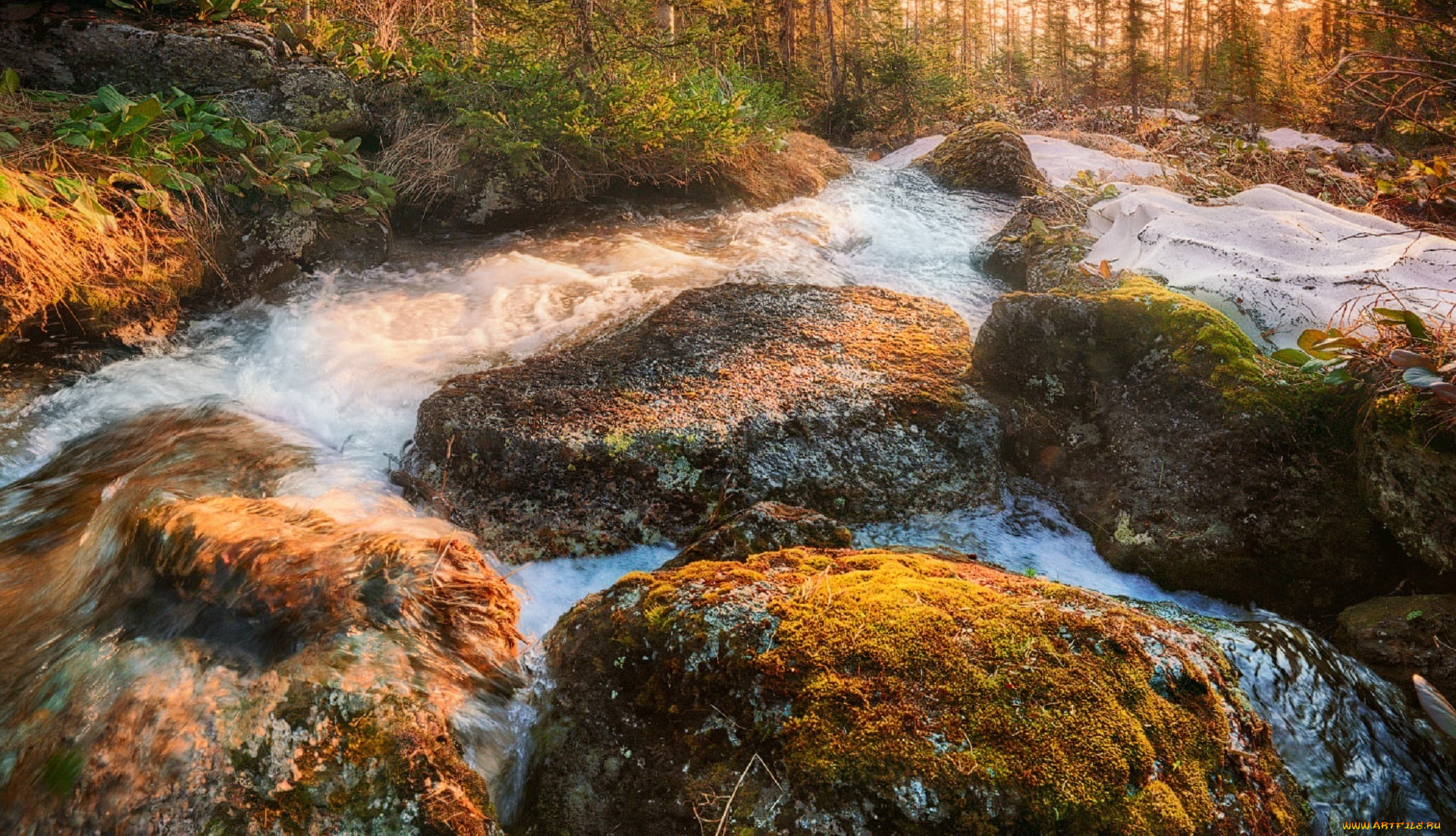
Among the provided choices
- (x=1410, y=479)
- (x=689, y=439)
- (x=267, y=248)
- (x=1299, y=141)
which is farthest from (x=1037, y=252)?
(x=1299, y=141)

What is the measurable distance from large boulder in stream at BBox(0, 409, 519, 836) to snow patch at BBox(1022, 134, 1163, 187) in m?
10.1

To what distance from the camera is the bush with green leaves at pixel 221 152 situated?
5.97 meters

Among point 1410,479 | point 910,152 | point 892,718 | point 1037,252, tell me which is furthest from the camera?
point 910,152

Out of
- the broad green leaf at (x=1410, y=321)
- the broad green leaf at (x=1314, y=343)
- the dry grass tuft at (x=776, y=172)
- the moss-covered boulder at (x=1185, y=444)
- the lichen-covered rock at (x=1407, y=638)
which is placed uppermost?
the dry grass tuft at (x=776, y=172)

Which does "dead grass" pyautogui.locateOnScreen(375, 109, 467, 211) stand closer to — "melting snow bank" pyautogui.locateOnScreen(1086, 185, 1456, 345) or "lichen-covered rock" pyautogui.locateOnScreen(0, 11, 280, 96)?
"lichen-covered rock" pyautogui.locateOnScreen(0, 11, 280, 96)

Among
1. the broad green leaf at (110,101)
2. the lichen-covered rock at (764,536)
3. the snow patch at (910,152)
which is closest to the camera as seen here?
the lichen-covered rock at (764,536)

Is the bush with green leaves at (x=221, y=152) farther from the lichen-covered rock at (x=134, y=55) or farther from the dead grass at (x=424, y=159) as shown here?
the lichen-covered rock at (x=134, y=55)

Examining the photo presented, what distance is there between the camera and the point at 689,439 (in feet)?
14.4

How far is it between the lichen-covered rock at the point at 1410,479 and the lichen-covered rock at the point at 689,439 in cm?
186

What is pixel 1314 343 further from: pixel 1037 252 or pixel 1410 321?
pixel 1037 252

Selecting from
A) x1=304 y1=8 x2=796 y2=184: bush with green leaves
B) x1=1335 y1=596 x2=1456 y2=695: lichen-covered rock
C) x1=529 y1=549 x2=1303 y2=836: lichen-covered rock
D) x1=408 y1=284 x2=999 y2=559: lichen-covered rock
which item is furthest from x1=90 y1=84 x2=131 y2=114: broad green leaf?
x1=1335 y1=596 x2=1456 y2=695: lichen-covered rock

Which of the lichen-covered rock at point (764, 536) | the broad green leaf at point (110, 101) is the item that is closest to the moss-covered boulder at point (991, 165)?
the lichen-covered rock at point (764, 536)

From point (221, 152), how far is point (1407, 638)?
9.07m

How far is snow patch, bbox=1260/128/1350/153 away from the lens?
12.7 metres
